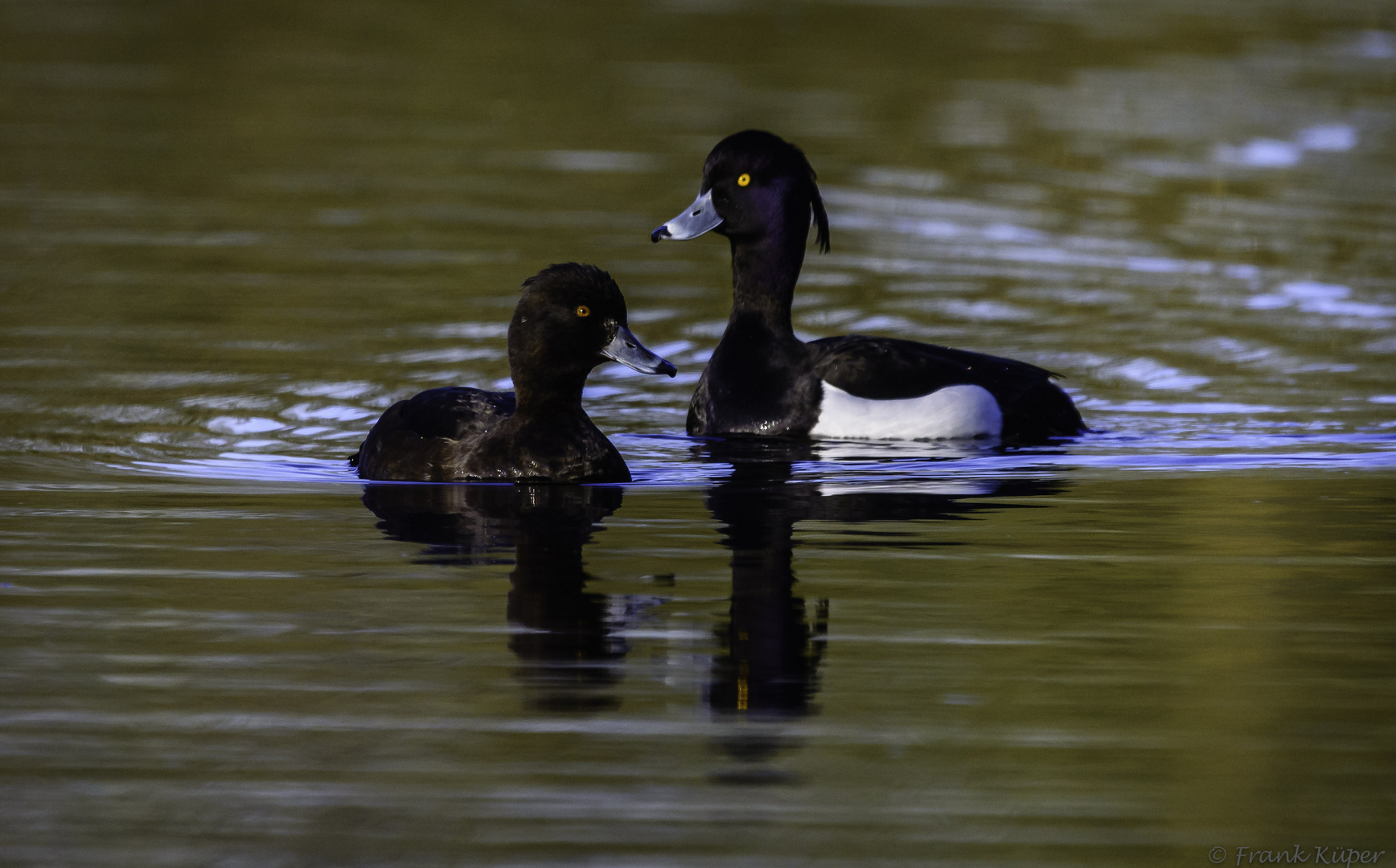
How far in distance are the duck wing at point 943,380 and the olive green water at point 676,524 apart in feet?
0.83

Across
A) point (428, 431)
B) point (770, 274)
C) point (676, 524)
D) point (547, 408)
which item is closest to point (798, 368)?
point (770, 274)

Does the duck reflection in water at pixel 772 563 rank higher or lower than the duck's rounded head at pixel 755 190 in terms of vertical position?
lower

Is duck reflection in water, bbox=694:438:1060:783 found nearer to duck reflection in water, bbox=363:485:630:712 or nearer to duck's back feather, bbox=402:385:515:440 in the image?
duck reflection in water, bbox=363:485:630:712

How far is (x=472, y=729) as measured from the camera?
4949 mm

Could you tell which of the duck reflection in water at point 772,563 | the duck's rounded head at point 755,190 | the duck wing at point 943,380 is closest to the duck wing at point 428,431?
the duck reflection in water at point 772,563

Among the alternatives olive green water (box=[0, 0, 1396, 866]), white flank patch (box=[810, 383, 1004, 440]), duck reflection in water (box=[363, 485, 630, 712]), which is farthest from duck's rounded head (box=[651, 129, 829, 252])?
duck reflection in water (box=[363, 485, 630, 712])

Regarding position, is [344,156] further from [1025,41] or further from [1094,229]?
[1025,41]

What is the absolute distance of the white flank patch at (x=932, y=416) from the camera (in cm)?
996

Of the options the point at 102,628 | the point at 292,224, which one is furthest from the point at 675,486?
the point at 292,224

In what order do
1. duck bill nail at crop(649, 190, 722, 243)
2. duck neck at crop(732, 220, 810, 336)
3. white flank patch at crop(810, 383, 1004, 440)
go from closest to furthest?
white flank patch at crop(810, 383, 1004, 440) → duck bill nail at crop(649, 190, 722, 243) → duck neck at crop(732, 220, 810, 336)

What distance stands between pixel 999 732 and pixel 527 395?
360cm

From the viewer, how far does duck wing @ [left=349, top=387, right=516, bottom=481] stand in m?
8.28

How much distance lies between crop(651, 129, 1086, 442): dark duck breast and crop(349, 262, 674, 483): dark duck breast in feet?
5.78

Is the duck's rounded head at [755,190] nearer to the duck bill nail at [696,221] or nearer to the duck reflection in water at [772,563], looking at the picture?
the duck bill nail at [696,221]
